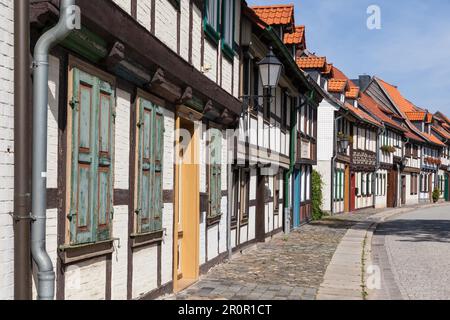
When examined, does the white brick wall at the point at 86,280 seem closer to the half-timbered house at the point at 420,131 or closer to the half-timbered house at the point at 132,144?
the half-timbered house at the point at 132,144

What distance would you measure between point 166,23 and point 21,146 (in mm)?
3742

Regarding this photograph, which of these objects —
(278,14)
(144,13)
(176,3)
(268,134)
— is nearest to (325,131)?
(278,14)

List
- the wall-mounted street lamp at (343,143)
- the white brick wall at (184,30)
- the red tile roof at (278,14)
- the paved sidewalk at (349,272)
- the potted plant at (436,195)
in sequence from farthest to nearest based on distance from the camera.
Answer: the potted plant at (436,195) → the wall-mounted street lamp at (343,143) → the red tile roof at (278,14) → the paved sidewalk at (349,272) → the white brick wall at (184,30)

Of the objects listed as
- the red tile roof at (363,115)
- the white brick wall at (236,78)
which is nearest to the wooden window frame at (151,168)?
the white brick wall at (236,78)

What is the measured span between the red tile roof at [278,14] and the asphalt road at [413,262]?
6569 millimetres

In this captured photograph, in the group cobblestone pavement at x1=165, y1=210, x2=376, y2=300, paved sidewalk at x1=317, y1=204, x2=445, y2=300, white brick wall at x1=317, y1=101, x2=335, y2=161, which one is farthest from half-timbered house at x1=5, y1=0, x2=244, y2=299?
white brick wall at x1=317, y1=101, x2=335, y2=161

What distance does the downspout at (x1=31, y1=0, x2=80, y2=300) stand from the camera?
14.4ft

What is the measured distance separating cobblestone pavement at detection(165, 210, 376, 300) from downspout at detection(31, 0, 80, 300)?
374 cm

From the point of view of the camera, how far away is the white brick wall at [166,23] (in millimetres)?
7318

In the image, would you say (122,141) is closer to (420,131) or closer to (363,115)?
(363,115)

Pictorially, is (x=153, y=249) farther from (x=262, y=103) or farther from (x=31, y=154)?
(x=262, y=103)

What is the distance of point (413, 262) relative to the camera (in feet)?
42.8
